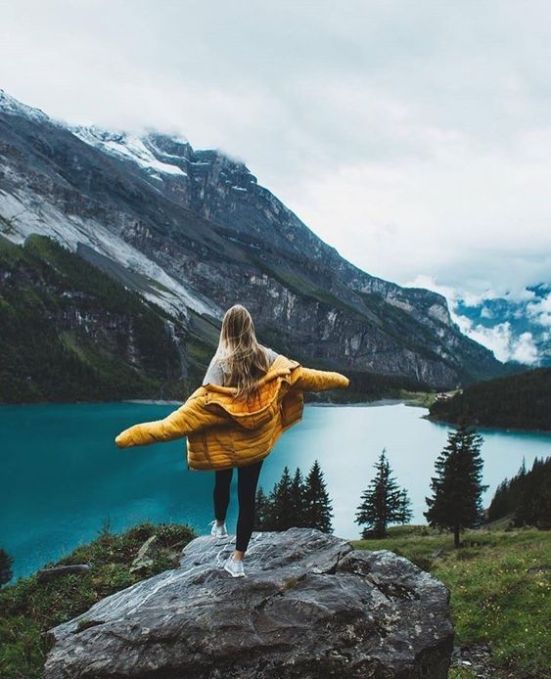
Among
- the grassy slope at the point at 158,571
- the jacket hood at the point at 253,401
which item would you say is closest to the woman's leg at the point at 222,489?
the jacket hood at the point at 253,401

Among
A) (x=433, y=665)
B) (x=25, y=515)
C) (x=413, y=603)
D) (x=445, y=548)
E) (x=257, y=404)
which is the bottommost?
(x=25, y=515)

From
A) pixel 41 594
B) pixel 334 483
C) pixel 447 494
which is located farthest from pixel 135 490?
pixel 41 594

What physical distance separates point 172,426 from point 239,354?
1403 millimetres

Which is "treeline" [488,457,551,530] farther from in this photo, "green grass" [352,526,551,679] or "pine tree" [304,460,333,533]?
"green grass" [352,526,551,679]

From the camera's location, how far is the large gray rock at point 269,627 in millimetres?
7543

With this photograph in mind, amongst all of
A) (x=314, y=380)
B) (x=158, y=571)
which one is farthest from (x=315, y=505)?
(x=314, y=380)

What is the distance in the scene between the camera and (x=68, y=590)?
38.7 ft

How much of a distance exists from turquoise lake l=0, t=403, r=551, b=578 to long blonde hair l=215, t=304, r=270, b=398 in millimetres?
28122

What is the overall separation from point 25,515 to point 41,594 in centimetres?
6583

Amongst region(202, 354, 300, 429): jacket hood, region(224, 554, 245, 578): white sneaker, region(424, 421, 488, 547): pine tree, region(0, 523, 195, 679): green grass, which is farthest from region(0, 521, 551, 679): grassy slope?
region(424, 421, 488, 547): pine tree

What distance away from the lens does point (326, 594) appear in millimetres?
8500

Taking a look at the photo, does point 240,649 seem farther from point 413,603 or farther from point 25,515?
point 25,515

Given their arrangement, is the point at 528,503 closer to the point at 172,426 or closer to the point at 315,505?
the point at 315,505

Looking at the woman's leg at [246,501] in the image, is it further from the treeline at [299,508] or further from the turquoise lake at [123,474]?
the treeline at [299,508]
